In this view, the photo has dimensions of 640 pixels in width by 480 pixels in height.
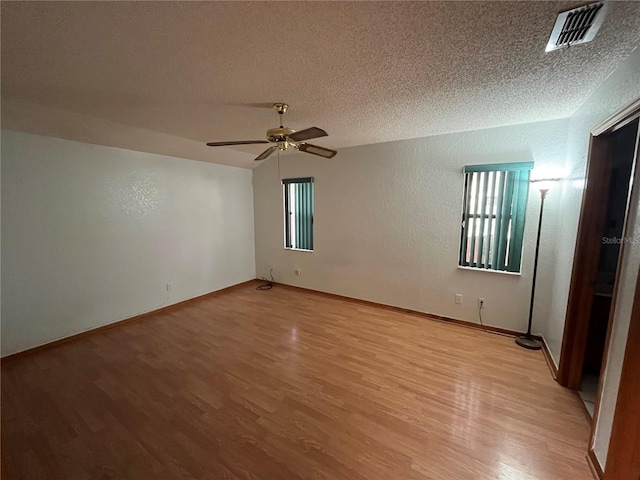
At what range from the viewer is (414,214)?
3.55m

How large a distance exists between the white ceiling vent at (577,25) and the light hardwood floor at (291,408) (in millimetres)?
2409

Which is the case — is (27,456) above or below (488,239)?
below

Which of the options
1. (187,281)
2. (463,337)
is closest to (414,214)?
(463,337)

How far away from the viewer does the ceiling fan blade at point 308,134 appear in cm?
194

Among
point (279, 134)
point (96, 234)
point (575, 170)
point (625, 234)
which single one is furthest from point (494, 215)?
point (96, 234)

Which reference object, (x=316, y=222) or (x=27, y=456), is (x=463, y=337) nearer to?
(x=316, y=222)

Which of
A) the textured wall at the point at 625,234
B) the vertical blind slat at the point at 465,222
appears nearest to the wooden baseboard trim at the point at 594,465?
the textured wall at the point at 625,234

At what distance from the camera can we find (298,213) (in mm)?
4824

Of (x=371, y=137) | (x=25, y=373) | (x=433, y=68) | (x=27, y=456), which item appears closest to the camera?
(x=27, y=456)

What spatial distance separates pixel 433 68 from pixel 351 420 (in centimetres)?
250

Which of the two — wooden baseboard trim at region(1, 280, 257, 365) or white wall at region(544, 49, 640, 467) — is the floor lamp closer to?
white wall at region(544, 49, 640, 467)

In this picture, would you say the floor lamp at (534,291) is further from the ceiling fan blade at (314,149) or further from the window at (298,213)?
the window at (298,213)

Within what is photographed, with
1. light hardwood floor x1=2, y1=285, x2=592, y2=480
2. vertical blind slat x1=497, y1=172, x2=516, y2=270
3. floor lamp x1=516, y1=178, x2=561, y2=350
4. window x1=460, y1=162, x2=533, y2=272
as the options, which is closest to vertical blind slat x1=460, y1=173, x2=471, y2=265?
window x1=460, y1=162, x2=533, y2=272

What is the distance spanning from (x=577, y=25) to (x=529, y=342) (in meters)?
2.88
